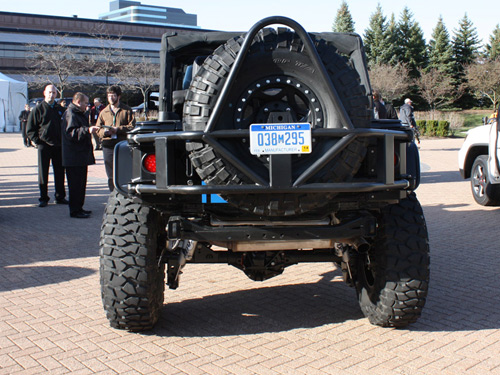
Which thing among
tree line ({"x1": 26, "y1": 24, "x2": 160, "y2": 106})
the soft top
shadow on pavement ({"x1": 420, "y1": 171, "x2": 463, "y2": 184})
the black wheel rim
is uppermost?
tree line ({"x1": 26, "y1": 24, "x2": 160, "y2": 106})

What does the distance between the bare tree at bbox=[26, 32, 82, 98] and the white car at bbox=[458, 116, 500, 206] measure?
145ft

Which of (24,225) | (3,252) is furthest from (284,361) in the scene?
(24,225)

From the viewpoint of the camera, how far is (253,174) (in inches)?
136

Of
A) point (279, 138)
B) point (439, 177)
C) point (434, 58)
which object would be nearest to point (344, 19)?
point (434, 58)

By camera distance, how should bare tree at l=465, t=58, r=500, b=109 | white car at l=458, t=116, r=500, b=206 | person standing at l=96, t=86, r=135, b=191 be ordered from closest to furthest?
person standing at l=96, t=86, r=135, b=191 < white car at l=458, t=116, r=500, b=206 < bare tree at l=465, t=58, r=500, b=109

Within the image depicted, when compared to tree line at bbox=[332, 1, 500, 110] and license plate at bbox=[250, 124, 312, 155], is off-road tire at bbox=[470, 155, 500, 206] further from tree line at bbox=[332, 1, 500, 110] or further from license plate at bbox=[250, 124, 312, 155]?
tree line at bbox=[332, 1, 500, 110]

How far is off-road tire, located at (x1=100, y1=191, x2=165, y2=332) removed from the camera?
158 inches

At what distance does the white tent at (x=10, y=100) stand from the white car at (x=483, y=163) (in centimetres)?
3162

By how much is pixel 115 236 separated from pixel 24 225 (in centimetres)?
501

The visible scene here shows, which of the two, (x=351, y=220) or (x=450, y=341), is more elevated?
(x=351, y=220)

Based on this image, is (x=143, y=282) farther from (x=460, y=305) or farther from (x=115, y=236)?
(x=460, y=305)

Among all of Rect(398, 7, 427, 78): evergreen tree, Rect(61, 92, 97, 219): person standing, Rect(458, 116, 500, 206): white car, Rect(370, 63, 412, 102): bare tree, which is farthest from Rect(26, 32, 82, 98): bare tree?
Rect(458, 116, 500, 206): white car

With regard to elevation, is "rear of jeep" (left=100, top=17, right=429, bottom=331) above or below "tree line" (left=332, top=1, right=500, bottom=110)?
below

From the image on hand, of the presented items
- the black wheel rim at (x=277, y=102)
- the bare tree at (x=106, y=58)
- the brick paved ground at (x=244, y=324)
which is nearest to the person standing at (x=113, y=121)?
the brick paved ground at (x=244, y=324)
